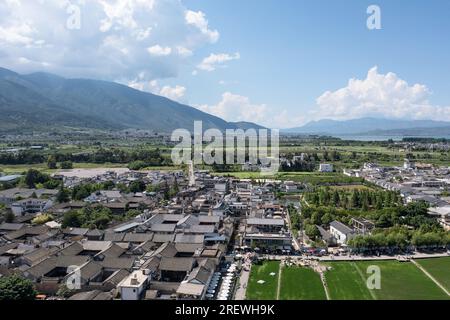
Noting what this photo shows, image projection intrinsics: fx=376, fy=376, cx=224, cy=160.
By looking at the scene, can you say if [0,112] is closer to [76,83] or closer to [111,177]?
[111,177]

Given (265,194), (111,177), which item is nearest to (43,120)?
(111,177)

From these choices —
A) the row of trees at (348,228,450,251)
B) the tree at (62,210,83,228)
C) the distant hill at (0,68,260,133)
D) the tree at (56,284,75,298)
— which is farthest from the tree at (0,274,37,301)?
the distant hill at (0,68,260,133)

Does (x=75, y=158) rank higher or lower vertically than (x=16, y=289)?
higher

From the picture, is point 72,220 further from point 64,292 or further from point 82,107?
point 82,107

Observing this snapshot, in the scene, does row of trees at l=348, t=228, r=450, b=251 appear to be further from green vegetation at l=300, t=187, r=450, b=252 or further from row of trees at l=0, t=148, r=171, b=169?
row of trees at l=0, t=148, r=171, b=169

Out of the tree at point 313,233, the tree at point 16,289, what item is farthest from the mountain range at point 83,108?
the tree at point 16,289

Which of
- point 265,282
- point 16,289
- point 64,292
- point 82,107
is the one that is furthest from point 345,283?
point 82,107
